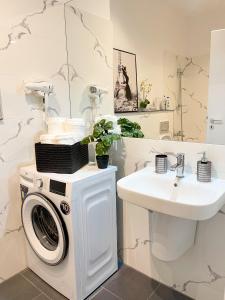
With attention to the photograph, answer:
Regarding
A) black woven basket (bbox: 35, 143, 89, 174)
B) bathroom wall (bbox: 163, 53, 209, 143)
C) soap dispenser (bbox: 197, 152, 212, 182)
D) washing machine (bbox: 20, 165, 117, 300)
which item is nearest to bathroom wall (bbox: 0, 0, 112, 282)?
washing machine (bbox: 20, 165, 117, 300)

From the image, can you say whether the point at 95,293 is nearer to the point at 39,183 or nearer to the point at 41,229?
the point at 41,229

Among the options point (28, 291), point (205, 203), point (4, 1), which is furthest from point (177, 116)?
point (28, 291)

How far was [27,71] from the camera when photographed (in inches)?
66.9

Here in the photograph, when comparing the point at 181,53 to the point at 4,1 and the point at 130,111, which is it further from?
the point at 4,1

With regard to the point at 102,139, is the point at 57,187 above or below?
below

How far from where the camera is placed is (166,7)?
1557 millimetres

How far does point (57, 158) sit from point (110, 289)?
3.33 feet

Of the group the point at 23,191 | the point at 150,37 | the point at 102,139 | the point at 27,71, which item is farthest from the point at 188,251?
the point at 27,71

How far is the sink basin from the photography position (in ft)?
3.43

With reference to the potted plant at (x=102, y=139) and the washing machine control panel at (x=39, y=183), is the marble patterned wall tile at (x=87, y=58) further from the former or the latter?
the washing machine control panel at (x=39, y=183)

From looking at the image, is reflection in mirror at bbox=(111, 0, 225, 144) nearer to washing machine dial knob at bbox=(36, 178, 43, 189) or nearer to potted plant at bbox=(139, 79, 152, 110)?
potted plant at bbox=(139, 79, 152, 110)

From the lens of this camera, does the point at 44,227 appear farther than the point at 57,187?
Yes

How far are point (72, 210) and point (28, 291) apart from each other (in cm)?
80

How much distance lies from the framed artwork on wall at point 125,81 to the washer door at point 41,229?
91 centimetres
